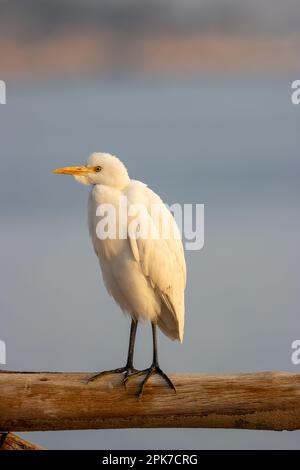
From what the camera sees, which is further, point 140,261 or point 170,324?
point 170,324

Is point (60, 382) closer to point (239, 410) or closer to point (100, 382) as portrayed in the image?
point (100, 382)

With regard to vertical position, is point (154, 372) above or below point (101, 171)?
below

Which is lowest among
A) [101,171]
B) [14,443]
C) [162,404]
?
[14,443]

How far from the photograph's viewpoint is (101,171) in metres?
7.06

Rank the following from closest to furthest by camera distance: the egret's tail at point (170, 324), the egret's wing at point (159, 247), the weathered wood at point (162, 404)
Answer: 1. the weathered wood at point (162, 404)
2. the egret's wing at point (159, 247)
3. the egret's tail at point (170, 324)

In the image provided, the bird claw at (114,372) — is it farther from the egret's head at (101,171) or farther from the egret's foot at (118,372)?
the egret's head at (101,171)

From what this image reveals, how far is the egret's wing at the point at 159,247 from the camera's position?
6.99 m

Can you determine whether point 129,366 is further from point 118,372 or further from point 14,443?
point 14,443

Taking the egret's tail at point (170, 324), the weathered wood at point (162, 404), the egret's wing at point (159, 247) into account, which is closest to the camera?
the weathered wood at point (162, 404)

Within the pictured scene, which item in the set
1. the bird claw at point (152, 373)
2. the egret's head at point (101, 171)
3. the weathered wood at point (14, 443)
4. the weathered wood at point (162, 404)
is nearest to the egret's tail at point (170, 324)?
the bird claw at point (152, 373)

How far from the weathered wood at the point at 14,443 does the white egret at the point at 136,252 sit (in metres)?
0.77

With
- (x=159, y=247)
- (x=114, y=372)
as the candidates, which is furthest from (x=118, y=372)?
(x=159, y=247)

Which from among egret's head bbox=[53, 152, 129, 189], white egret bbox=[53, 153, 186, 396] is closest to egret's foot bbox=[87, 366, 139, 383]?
white egret bbox=[53, 153, 186, 396]

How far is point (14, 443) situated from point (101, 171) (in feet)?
6.81
